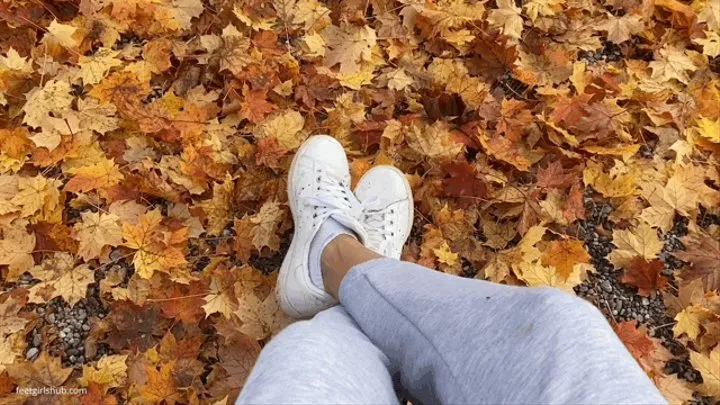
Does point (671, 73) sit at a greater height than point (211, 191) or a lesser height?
greater

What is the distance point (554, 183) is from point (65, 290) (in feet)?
4.45

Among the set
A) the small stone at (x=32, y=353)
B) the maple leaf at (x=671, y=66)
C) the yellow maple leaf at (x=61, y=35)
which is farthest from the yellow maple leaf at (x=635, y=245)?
the yellow maple leaf at (x=61, y=35)

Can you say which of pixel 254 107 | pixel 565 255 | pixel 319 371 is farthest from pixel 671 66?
pixel 319 371

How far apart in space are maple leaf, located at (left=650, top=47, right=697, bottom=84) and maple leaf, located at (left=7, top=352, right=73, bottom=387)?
6.22 feet

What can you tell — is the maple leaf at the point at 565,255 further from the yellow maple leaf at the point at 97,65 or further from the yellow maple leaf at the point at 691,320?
the yellow maple leaf at the point at 97,65

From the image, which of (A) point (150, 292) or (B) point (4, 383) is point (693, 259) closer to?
(A) point (150, 292)

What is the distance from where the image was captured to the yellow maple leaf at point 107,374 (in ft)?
5.19

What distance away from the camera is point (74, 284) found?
1.71m

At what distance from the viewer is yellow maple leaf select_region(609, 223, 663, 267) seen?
1787mm

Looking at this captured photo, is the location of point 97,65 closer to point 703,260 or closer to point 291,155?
point 291,155

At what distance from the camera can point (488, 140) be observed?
191 cm

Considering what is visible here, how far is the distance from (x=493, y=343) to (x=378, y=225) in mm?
857

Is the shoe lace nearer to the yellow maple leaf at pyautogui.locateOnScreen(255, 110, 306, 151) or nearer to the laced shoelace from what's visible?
the laced shoelace

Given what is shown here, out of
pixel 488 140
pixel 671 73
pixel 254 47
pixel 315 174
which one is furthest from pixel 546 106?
pixel 254 47
